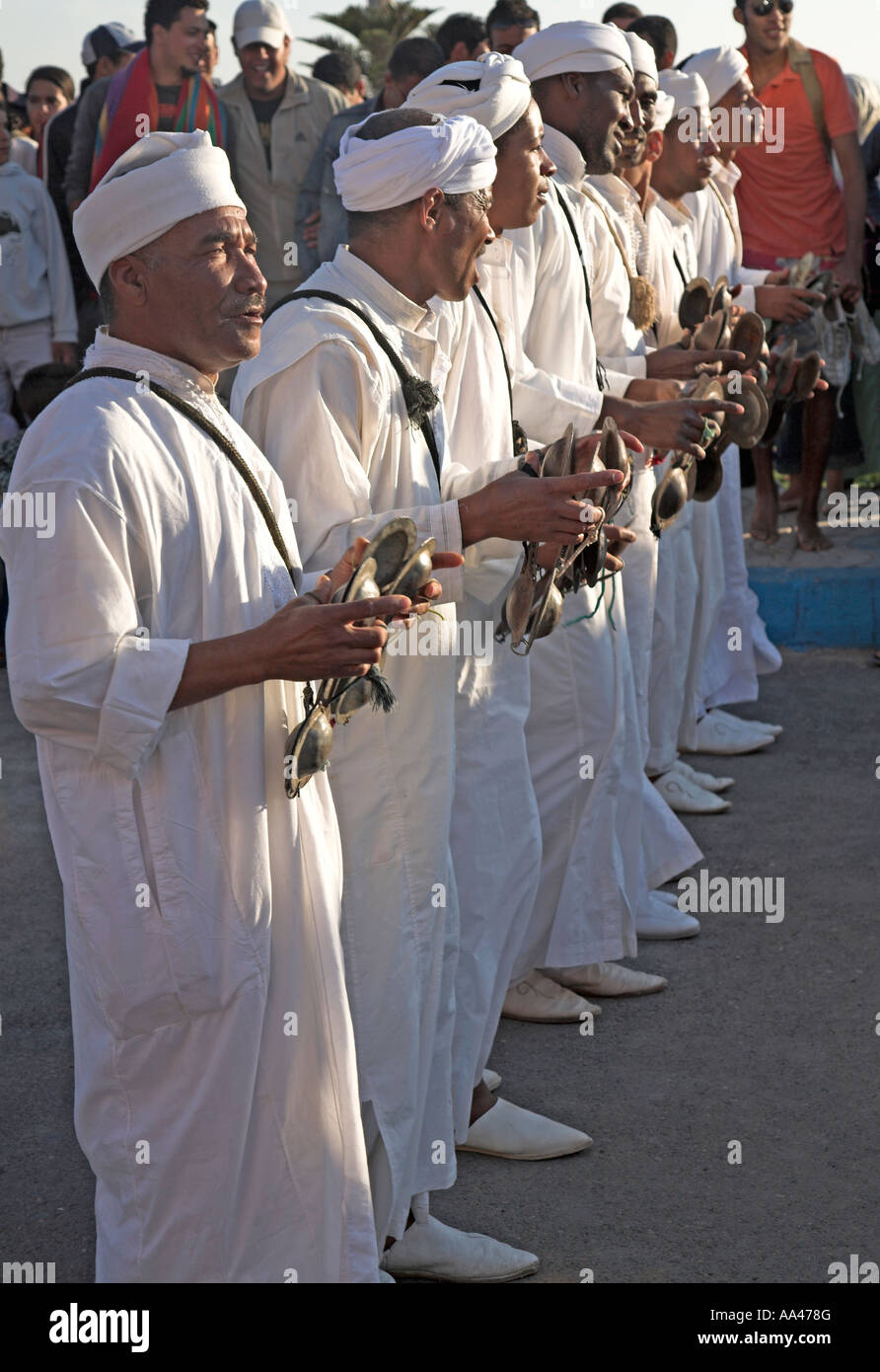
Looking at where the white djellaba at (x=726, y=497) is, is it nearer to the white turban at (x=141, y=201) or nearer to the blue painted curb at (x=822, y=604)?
the blue painted curb at (x=822, y=604)

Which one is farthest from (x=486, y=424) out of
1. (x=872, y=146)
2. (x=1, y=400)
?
(x=872, y=146)

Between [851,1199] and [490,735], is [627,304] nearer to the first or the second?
[490,735]

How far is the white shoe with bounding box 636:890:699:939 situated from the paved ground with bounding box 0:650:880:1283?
36mm

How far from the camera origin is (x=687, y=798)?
6.19 m

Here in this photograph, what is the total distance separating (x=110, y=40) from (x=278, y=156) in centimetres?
190

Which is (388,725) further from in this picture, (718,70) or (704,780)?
(718,70)

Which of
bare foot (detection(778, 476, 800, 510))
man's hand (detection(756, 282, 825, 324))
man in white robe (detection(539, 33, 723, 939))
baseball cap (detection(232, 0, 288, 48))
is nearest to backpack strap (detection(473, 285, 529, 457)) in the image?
man in white robe (detection(539, 33, 723, 939))

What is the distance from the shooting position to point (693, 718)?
679cm

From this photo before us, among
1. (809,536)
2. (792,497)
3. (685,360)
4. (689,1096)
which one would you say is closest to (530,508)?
(689,1096)

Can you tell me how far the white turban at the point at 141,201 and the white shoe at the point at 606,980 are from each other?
8.60ft

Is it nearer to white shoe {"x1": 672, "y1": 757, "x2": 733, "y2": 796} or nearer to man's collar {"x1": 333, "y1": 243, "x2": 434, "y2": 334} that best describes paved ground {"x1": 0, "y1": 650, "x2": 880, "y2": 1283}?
white shoe {"x1": 672, "y1": 757, "x2": 733, "y2": 796}

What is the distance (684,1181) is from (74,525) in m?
2.07

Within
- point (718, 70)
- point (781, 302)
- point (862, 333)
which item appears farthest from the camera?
point (862, 333)
